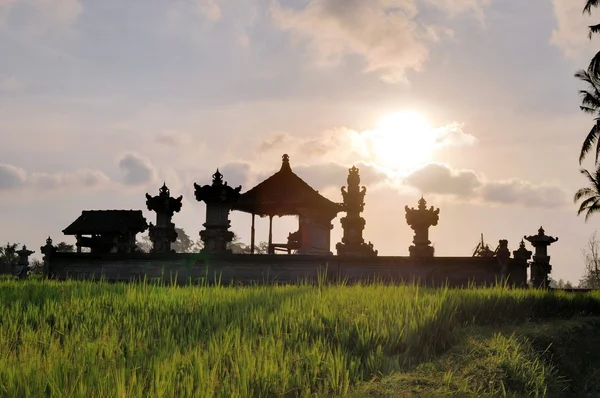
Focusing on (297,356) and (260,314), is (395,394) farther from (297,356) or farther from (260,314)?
(260,314)

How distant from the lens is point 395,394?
5812mm

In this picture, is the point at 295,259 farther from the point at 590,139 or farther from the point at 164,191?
the point at 590,139

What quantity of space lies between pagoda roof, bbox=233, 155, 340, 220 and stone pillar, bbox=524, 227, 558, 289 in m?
8.93

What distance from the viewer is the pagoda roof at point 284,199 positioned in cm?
2530

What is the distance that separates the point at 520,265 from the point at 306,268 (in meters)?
6.43

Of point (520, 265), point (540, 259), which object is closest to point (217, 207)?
point (520, 265)

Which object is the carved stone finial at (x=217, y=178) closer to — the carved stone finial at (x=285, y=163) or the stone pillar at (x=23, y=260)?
the carved stone finial at (x=285, y=163)

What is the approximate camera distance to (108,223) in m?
33.9

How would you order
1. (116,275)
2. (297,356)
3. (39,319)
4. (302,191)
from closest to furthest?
(297,356) < (39,319) < (116,275) < (302,191)

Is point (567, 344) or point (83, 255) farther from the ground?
point (83, 255)

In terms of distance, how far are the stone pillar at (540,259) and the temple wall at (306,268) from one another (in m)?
0.79

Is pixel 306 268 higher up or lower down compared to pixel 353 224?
lower down

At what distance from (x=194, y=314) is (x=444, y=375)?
3.81 metres

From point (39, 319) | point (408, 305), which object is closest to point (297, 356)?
point (408, 305)
